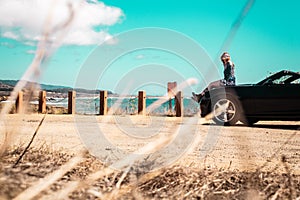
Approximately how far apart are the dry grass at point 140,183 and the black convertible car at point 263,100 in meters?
7.37

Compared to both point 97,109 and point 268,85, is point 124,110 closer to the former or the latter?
point 97,109

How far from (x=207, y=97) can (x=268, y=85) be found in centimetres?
170

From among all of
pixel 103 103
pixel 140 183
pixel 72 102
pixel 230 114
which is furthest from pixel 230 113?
pixel 140 183

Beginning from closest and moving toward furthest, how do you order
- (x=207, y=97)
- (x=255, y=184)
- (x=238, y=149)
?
(x=255, y=184), (x=238, y=149), (x=207, y=97)

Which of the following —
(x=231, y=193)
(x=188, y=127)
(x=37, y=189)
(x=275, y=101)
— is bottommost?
(x=231, y=193)

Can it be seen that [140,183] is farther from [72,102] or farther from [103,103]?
[72,102]

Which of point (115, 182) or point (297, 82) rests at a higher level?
point (297, 82)

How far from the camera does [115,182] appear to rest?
214 centimetres

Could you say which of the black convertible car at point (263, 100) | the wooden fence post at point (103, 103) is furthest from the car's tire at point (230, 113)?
the wooden fence post at point (103, 103)

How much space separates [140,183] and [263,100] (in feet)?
28.3

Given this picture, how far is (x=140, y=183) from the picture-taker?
229 centimetres

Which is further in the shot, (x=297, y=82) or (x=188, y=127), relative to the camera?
(x=297, y=82)

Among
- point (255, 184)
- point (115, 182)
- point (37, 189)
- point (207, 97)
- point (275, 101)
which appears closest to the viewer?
point (37, 189)

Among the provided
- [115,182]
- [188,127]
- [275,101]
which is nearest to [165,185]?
[115,182]
